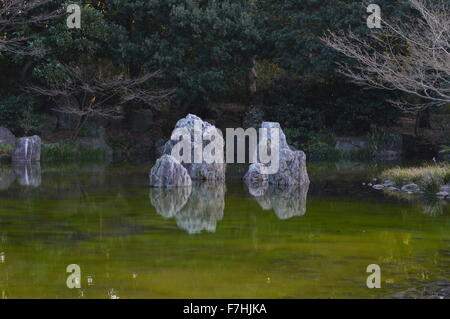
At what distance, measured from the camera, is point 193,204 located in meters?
13.7

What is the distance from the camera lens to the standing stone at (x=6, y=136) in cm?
2400

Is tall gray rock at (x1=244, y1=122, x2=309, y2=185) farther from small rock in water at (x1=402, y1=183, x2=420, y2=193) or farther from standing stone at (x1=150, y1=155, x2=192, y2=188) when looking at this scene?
small rock in water at (x1=402, y1=183, x2=420, y2=193)

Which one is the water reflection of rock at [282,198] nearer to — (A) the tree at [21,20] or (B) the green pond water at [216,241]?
(B) the green pond water at [216,241]

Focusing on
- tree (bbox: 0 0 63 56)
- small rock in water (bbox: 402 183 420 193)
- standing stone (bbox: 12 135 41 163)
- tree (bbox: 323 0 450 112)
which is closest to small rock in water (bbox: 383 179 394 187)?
small rock in water (bbox: 402 183 420 193)

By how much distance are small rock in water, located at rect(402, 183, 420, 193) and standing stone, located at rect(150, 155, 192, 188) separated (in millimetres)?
4360

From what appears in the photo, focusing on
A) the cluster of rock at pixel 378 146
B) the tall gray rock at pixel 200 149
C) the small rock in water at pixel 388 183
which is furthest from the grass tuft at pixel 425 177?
the cluster of rock at pixel 378 146

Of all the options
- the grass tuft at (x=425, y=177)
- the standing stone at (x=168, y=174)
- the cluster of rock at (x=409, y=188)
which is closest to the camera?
the cluster of rock at (x=409, y=188)

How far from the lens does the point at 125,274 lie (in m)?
8.12

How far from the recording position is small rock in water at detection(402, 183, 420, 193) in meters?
15.6

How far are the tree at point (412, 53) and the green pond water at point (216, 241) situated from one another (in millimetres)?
2649

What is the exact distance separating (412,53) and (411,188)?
11.9ft

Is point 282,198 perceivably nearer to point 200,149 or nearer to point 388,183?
point 388,183

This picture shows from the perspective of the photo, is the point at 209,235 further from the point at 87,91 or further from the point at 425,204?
the point at 87,91

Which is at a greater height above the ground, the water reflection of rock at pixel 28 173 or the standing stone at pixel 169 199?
the water reflection of rock at pixel 28 173
